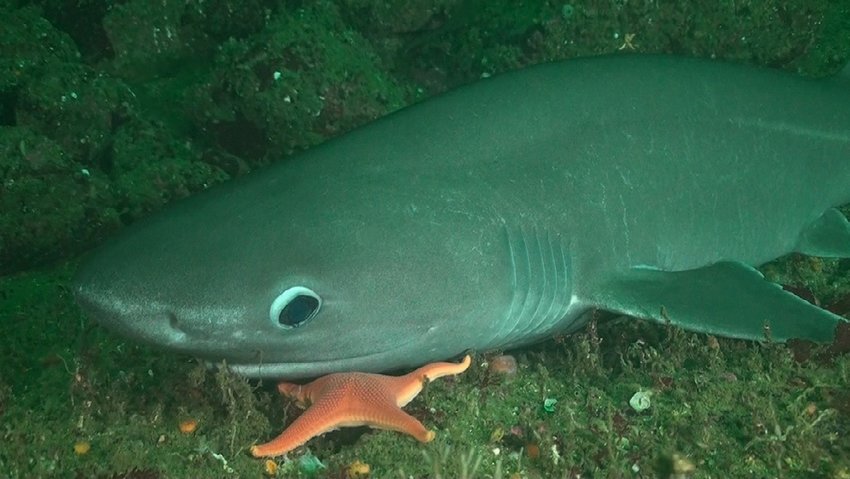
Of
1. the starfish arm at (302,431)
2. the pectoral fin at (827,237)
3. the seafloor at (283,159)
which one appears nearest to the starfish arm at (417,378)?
the seafloor at (283,159)

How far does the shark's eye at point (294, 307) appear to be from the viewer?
319 centimetres

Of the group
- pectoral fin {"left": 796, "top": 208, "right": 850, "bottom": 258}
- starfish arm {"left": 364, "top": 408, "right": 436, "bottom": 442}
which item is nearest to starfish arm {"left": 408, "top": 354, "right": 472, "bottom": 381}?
starfish arm {"left": 364, "top": 408, "right": 436, "bottom": 442}

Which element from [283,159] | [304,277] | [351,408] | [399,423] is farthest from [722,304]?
[283,159]

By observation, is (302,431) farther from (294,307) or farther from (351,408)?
(294,307)

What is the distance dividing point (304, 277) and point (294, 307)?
0.14 metres

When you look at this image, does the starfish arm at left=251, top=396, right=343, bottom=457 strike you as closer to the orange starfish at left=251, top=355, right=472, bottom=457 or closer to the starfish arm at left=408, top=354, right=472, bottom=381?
the orange starfish at left=251, top=355, right=472, bottom=457

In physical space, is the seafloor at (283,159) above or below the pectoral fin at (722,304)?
below

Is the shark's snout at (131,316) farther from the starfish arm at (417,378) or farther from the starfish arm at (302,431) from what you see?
the starfish arm at (417,378)

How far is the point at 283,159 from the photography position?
3.87 metres

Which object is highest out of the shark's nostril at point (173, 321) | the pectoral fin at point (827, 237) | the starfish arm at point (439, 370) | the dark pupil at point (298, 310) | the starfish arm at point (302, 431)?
the shark's nostril at point (173, 321)

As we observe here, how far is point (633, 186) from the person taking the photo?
4.42 metres

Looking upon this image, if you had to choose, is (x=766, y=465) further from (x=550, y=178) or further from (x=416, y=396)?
(x=550, y=178)

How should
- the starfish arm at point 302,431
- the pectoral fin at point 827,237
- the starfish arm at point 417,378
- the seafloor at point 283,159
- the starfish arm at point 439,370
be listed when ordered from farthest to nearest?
the pectoral fin at point 827,237, the starfish arm at point 439,370, the starfish arm at point 417,378, the seafloor at point 283,159, the starfish arm at point 302,431

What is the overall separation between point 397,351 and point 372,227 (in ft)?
2.03
